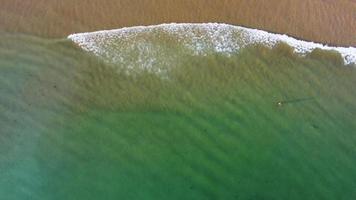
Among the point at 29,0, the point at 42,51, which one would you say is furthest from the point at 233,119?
the point at 29,0

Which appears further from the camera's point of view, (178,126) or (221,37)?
(221,37)

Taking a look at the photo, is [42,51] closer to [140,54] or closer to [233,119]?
[140,54]

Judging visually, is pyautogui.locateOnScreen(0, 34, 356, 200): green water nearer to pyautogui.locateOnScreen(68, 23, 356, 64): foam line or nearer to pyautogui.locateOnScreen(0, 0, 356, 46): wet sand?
pyautogui.locateOnScreen(68, 23, 356, 64): foam line

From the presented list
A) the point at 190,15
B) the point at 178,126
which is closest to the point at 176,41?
the point at 190,15

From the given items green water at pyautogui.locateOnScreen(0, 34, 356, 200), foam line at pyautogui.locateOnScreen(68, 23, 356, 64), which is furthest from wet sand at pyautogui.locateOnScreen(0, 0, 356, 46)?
green water at pyautogui.locateOnScreen(0, 34, 356, 200)

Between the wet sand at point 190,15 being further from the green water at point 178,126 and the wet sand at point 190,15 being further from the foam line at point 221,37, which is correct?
the green water at point 178,126

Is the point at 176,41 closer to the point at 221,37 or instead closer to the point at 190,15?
the point at 190,15
